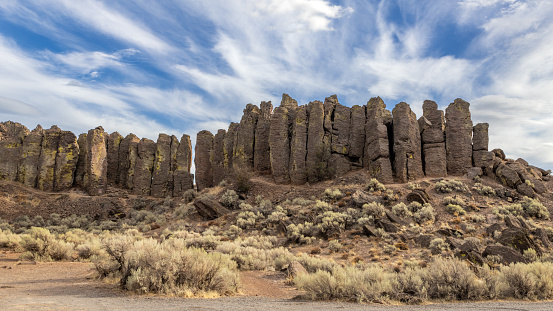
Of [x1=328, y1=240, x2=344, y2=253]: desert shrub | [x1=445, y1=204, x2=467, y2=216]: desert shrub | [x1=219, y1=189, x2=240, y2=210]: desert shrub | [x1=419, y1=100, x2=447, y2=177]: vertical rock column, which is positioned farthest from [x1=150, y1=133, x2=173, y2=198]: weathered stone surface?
[x1=445, y1=204, x2=467, y2=216]: desert shrub

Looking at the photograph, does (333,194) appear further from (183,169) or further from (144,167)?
(144,167)

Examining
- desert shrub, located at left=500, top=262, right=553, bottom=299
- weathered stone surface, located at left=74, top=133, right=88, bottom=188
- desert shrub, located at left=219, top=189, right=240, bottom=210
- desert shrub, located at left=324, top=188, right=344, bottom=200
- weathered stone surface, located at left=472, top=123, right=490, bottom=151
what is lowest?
desert shrub, located at left=500, top=262, right=553, bottom=299

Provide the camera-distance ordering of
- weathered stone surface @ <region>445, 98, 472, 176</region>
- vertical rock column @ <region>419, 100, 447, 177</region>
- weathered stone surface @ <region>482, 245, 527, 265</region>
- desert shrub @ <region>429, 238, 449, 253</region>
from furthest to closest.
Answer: weathered stone surface @ <region>445, 98, 472, 176</region>, vertical rock column @ <region>419, 100, 447, 177</region>, desert shrub @ <region>429, 238, 449, 253</region>, weathered stone surface @ <region>482, 245, 527, 265</region>

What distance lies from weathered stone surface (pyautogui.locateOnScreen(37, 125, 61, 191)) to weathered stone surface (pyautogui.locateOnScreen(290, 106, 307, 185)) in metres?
30.0

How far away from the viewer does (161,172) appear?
44750 millimetres

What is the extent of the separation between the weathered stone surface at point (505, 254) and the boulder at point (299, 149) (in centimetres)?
2251

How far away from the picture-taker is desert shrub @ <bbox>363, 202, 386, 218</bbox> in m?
25.8

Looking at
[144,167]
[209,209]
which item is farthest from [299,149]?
[144,167]

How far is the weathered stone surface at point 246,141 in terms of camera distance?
41331 mm

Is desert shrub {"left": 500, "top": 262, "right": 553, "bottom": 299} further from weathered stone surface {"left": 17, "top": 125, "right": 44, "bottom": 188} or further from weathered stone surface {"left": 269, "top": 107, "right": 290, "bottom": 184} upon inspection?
weathered stone surface {"left": 17, "top": 125, "right": 44, "bottom": 188}

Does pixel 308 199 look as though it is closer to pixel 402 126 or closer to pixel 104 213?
pixel 402 126

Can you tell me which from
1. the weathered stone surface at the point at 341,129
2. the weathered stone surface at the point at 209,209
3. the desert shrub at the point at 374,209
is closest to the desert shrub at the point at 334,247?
the desert shrub at the point at 374,209

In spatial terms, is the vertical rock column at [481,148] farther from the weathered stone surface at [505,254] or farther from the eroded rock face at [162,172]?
the eroded rock face at [162,172]

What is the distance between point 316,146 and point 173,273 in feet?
97.9
